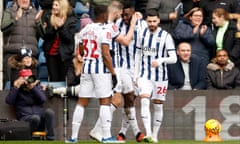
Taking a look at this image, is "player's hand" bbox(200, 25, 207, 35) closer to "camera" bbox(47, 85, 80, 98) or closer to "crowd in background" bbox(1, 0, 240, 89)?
"crowd in background" bbox(1, 0, 240, 89)

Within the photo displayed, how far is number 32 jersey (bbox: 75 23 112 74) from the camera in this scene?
17375mm

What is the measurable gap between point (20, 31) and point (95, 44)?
4.59m

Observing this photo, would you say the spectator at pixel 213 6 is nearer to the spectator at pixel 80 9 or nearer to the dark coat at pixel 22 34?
the spectator at pixel 80 9

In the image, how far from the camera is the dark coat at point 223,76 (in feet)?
71.3

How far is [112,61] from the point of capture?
18.9 metres

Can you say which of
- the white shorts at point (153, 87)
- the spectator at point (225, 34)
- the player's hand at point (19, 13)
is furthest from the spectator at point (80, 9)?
the white shorts at point (153, 87)

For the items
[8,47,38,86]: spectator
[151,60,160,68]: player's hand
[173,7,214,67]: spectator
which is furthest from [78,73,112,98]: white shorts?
[173,7,214,67]: spectator

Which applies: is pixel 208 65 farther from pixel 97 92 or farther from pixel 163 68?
pixel 97 92

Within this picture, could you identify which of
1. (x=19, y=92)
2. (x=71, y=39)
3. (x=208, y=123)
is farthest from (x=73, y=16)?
(x=208, y=123)

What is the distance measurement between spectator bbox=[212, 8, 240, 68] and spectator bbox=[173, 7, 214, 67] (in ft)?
0.58

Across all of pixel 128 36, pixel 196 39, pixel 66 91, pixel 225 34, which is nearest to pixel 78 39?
pixel 66 91

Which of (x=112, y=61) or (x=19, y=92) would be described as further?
(x=19, y=92)

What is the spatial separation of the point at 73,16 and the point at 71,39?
1.72 ft

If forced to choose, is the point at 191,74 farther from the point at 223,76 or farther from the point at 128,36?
the point at 128,36
